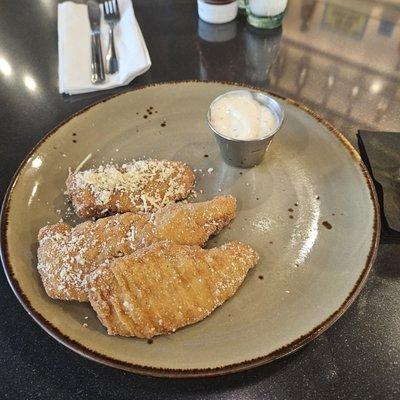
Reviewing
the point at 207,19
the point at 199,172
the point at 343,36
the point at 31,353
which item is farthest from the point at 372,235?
the point at 207,19

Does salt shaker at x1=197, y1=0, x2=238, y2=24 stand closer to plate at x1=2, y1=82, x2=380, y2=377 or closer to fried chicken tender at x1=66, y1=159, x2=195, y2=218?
plate at x1=2, y1=82, x2=380, y2=377

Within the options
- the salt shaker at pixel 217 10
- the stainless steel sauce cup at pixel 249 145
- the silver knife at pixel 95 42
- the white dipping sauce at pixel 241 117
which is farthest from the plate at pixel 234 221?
the salt shaker at pixel 217 10

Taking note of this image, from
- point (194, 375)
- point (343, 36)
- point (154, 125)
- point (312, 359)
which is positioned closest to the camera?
point (194, 375)

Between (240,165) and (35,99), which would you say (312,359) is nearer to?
(240,165)

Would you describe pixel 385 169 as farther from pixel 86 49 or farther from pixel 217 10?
pixel 86 49

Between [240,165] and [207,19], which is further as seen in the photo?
[207,19]

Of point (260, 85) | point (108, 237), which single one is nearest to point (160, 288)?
point (108, 237)
